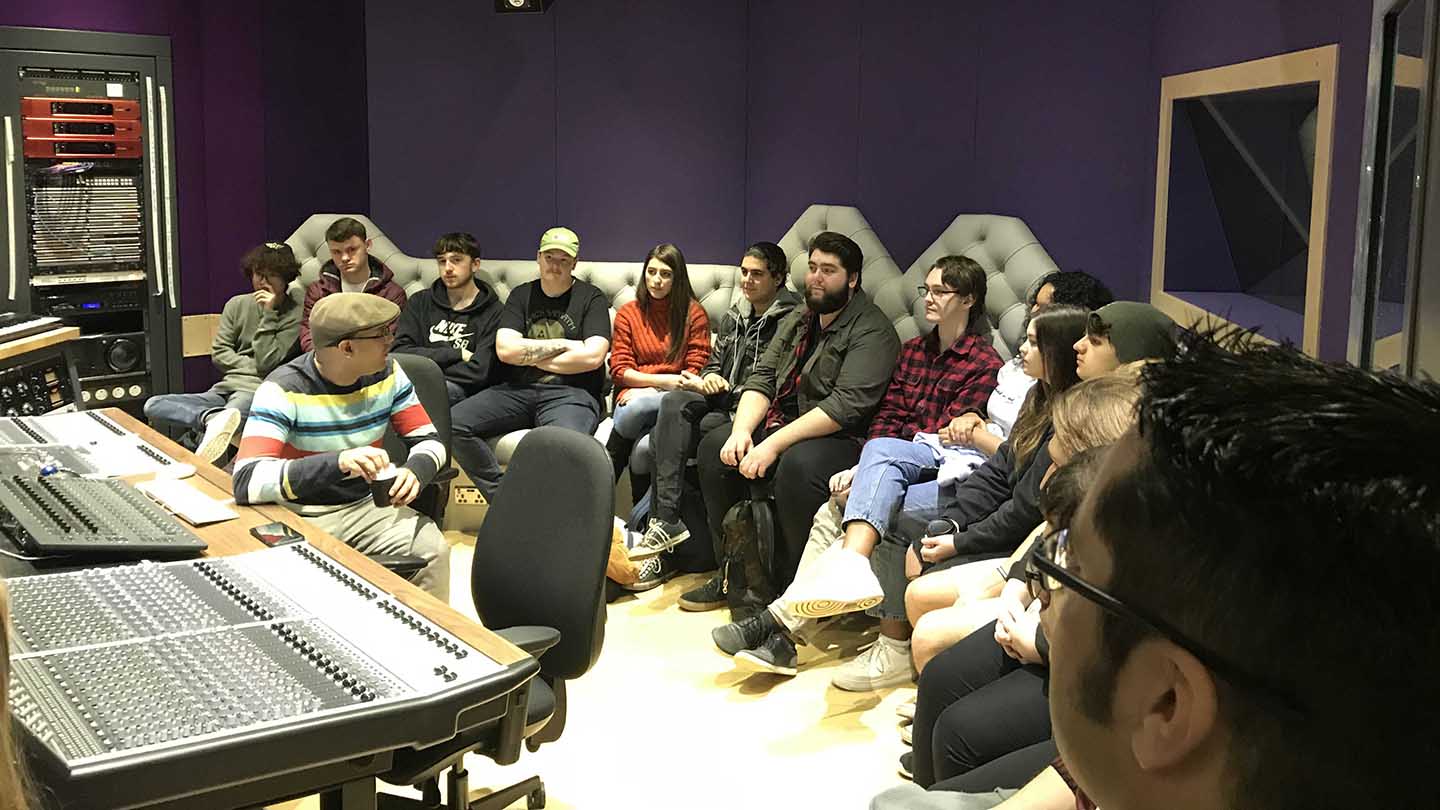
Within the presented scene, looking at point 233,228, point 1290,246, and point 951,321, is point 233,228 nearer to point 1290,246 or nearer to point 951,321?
point 951,321

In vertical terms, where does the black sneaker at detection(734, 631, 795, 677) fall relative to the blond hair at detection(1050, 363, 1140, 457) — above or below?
below

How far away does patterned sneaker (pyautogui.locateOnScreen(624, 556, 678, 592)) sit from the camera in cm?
517

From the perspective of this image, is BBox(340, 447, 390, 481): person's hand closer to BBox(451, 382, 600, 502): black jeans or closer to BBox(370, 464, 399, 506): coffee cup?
BBox(370, 464, 399, 506): coffee cup

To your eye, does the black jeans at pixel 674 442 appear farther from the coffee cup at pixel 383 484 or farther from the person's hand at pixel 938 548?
the coffee cup at pixel 383 484

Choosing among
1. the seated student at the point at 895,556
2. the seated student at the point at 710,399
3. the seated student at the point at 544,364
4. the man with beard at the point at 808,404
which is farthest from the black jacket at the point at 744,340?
the seated student at the point at 895,556

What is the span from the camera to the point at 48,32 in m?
5.88

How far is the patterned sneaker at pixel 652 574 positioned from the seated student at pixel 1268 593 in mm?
4375

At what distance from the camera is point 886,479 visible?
14.1 ft

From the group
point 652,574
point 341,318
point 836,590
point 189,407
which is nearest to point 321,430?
point 341,318

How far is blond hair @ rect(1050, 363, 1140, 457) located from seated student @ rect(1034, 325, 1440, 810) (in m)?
1.68

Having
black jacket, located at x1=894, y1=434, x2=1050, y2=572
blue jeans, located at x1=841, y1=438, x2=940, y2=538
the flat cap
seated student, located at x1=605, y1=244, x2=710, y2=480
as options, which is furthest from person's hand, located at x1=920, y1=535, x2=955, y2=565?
seated student, located at x1=605, y1=244, x2=710, y2=480

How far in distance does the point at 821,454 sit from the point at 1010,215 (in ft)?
5.24

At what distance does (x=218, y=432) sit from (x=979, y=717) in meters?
3.89

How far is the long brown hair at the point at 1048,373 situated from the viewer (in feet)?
11.8
